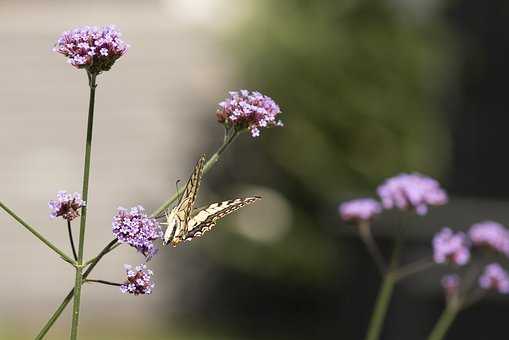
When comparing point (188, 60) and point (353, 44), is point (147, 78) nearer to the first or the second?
point (188, 60)

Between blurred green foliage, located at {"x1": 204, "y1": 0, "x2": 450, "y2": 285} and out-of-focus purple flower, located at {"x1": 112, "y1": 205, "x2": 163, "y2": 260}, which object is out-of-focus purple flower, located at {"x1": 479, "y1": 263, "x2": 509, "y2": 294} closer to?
out-of-focus purple flower, located at {"x1": 112, "y1": 205, "x2": 163, "y2": 260}

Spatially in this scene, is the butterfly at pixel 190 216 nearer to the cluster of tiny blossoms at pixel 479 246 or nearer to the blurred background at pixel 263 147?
the cluster of tiny blossoms at pixel 479 246

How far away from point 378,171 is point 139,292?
8.93 meters

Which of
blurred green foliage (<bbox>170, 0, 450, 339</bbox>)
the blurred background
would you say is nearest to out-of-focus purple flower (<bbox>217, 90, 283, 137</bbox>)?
the blurred background

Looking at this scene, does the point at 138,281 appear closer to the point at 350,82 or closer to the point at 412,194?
the point at 412,194

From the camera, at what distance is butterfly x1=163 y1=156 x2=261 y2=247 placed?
1.70 metres

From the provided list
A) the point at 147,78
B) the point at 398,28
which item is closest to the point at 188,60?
the point at 147,78

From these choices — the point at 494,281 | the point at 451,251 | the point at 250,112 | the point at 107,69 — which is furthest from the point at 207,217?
the point at 494,281

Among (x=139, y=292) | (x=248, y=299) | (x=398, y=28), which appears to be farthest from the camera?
(x=248, y=299)

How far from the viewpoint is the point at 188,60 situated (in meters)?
13.5

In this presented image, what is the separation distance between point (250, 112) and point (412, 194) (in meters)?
1.26

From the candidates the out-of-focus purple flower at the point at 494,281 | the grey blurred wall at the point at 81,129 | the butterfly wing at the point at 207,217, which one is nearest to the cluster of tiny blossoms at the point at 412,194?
the out-of-focus purple flower at the point at 494,281

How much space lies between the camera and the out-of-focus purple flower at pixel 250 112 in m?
1.66

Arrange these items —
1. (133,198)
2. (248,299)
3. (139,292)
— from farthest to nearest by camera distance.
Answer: (133,198) → (248,299) → (139,292)
